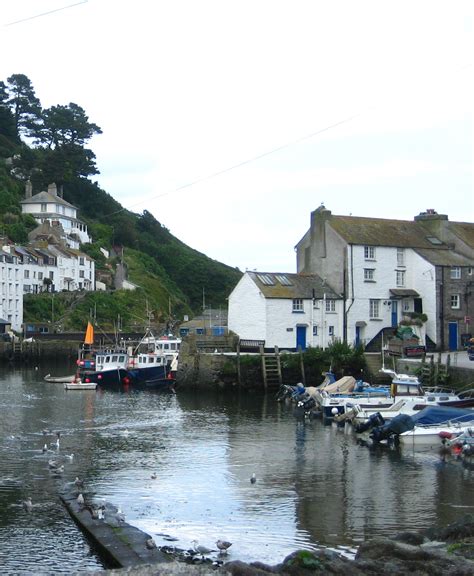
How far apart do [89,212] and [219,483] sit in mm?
98906

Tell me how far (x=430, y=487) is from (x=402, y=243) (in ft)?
109

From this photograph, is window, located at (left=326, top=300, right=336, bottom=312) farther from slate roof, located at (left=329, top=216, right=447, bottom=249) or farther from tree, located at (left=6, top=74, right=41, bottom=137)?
tree, located at (left=6, top=74, right=41, bottom=137)

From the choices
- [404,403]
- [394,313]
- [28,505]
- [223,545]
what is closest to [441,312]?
[394,313]

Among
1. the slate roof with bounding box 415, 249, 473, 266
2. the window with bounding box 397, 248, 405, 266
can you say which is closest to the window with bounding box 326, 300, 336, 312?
the window with bounding box 397, 248, 405, 266

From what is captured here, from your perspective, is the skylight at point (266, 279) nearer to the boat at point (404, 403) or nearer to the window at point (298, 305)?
the window at point (298, 305)

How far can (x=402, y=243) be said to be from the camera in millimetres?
58438

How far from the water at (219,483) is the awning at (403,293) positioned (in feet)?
54.8

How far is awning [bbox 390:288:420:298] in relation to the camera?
188 feet

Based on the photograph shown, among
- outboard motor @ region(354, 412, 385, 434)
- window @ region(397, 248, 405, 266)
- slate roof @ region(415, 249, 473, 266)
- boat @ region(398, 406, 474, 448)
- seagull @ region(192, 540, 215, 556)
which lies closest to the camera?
seagull @ region(192, 540, 215, 556)

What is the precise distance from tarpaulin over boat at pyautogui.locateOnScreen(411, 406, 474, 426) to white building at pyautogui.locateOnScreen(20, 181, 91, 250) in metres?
78.7

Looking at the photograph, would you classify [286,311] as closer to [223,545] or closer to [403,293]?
[403,293]

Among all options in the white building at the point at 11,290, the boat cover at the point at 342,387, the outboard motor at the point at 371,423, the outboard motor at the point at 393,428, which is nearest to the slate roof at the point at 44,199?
the white building at the point at 11,290

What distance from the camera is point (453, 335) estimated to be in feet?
189

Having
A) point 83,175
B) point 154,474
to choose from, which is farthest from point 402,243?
point 83,175
